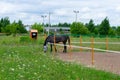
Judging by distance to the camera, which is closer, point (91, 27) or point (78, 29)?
point (78, 29)

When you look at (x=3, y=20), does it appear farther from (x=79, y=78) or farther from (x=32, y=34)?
(x=79, y=78)

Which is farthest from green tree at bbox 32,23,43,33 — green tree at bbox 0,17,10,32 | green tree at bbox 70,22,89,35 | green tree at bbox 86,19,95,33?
green tree at bbox 70,22,89,35

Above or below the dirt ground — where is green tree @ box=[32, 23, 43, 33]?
below

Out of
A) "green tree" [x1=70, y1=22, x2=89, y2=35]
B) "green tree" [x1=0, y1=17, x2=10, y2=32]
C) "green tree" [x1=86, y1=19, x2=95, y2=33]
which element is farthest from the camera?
"green tree" [x1=0, y1=17, x2=10, y2=32]

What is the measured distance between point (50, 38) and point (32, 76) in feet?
57.4

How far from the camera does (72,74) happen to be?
11.3 meters

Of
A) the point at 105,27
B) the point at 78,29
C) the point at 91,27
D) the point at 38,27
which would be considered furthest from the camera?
the point at 38,27

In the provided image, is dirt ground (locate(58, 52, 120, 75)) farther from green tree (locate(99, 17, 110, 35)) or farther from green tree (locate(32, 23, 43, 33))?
green tree (locate(32, 23, 43, 33))

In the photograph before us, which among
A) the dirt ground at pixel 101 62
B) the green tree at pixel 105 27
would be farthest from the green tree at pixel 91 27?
the dirt ground at pixel 101 62

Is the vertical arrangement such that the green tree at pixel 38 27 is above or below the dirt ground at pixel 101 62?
below

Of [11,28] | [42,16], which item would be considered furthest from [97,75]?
[42,16]

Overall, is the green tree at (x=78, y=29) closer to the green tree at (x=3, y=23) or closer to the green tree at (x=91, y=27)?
the green tree at (x=91, y=27)

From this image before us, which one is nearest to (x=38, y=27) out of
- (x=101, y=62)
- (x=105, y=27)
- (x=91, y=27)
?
(x=91, y=27)

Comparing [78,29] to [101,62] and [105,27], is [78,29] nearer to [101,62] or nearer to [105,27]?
[105,27]
